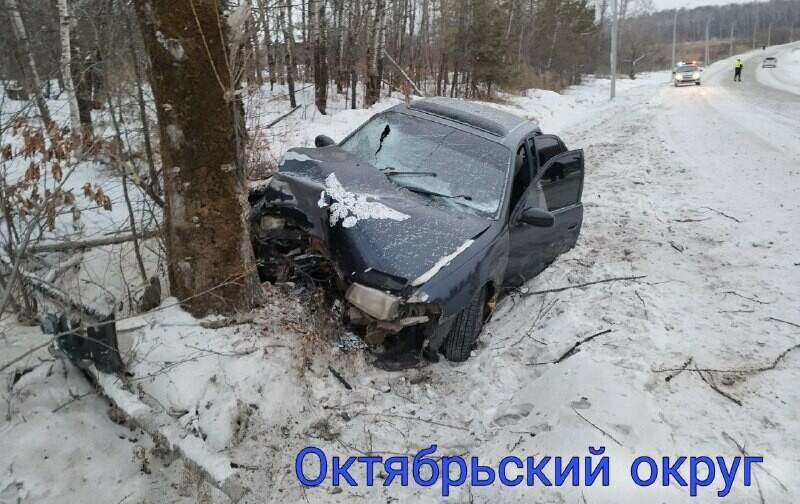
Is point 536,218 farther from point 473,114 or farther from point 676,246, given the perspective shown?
point 676,246

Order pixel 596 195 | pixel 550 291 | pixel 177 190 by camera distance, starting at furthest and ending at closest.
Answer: pixel 596 195 < pixel 550 291 < pixel 177 190

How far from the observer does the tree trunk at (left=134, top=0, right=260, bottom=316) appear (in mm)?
3002

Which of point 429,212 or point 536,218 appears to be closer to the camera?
point 429,212

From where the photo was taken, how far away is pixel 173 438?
256cm

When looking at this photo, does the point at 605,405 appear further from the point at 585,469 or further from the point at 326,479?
the point at 326,479

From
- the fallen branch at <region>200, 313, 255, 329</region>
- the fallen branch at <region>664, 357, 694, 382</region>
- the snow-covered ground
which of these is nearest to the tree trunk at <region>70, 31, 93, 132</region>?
the fallen branch at <region>200, 313, 255, 329</region>

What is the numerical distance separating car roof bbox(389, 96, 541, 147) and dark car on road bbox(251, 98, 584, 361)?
2 cm

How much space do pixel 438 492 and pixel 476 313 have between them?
4.65 feet

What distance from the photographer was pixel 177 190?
320 cm

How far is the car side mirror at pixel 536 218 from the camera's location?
415cm

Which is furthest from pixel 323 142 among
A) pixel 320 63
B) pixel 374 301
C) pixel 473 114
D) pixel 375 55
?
pixel 375 55

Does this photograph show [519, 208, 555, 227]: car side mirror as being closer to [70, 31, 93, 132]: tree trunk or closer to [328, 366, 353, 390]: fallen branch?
[328, 366, 353, 390]: fallen branch

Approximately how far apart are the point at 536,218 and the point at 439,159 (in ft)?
3.15

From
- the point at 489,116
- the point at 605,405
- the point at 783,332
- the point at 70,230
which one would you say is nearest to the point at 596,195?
the point at 489,116
